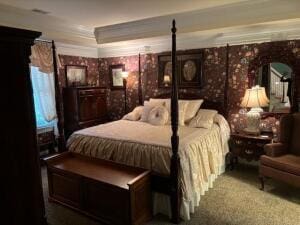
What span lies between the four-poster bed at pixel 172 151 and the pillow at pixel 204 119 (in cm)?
11

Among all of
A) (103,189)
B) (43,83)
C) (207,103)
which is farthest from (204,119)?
(43,83)

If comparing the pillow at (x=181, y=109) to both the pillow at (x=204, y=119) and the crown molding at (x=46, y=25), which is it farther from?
the crown molding at (x=46, y=25)

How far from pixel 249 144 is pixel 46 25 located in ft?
12.0

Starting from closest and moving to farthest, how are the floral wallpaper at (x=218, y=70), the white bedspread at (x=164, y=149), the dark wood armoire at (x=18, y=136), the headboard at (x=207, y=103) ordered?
the dark wood armoire at (x=18, y=136) < the white bedspread at (x=164, y=149) < the floral wallpaper at (x=218, y=70) < the headboard at (x=207, y=103)

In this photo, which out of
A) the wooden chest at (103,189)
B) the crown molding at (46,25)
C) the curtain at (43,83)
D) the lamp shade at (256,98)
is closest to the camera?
the wooden chest at (103,189)

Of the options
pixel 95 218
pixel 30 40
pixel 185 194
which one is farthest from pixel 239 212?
pixel 30 40

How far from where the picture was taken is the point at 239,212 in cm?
272

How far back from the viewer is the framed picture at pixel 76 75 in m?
5.10

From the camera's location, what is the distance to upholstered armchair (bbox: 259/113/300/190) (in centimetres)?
289

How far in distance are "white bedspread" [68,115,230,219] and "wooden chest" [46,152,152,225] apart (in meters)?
0.16

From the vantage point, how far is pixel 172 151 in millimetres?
2568

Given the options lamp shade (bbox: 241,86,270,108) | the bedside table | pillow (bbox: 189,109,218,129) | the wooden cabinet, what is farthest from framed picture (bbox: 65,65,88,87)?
lamp shade (bbox: 241,86,270,108)

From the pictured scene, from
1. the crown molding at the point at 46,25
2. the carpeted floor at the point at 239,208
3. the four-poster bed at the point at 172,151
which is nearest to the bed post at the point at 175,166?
the four-poster bed at the point at 172,151

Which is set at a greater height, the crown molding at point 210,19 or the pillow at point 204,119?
the crown molding at point 210,19
